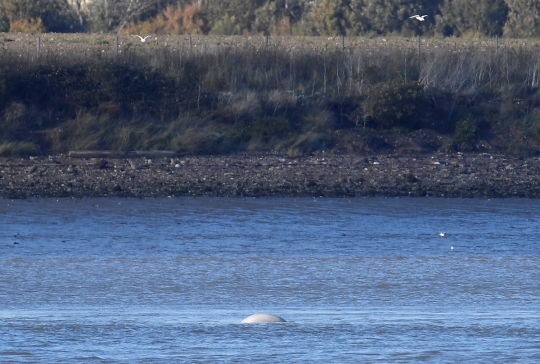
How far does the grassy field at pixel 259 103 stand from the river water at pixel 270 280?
4.88 meters

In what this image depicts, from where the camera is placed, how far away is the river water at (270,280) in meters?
6.48

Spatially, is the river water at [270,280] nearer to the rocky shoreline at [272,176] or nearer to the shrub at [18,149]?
the rocky shoreline at [272,176]

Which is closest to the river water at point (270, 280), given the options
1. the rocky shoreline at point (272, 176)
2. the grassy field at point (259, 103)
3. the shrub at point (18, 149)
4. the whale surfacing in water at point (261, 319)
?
the whale surfacing in water at point (261, 319)

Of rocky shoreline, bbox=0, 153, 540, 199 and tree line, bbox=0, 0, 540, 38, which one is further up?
tree line, bbox=0, 0, 540, 38

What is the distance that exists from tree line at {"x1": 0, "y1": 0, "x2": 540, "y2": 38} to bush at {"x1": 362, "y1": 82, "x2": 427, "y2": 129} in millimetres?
27740

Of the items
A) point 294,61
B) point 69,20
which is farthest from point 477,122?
point 69,20

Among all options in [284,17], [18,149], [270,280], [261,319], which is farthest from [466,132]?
[284,17]

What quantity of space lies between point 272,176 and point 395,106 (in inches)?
196

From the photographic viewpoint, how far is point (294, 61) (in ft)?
77.0

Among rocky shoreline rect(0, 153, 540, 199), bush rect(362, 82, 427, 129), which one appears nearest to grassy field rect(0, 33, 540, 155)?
bush rect(362, 82, 427, 129)

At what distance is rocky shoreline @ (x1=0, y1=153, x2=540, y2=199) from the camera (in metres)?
15.3

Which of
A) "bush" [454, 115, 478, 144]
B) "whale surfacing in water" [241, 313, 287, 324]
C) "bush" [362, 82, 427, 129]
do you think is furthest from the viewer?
"bush" [362, 82, 427, 129]

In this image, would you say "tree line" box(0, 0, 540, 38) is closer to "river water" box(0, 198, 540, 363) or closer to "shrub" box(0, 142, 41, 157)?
"shrub" box(0, 142, 41, 157)

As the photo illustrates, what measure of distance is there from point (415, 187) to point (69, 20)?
3666 centimetres
